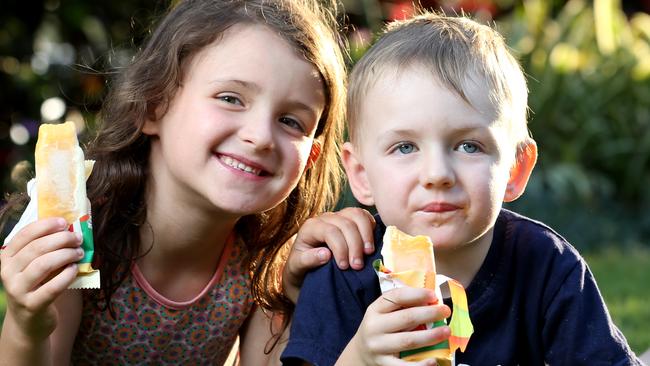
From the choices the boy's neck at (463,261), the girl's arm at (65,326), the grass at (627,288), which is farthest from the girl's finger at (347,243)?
the grass at (627,288)

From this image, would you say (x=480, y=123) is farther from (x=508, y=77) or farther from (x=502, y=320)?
(x=502, y=320)

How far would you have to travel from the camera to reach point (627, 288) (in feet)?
19.0

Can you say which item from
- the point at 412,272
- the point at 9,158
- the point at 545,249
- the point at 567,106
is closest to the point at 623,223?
the point at 567,106

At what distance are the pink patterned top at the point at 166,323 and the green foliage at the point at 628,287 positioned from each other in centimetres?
178

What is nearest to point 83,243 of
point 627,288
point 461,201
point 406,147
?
point 406,147

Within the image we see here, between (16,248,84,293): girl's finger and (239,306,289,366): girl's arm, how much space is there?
110cm

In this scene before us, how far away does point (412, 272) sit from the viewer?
2549 millimetres

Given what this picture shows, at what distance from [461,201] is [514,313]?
424mm

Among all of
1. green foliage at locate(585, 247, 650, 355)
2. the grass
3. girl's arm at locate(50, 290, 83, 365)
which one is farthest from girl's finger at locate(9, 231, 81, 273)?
green foliage at locate(585, 247, 650, 355)

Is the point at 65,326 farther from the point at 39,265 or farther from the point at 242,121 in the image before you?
the point at 242,121

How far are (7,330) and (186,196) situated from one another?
0.74 metres

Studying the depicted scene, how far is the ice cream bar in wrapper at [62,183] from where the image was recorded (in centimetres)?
286

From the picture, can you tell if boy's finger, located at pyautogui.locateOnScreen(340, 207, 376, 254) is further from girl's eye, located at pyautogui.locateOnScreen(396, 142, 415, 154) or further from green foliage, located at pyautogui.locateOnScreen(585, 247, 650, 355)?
green foliage, located at pyautogui.locateOnScreen(585, 247, 650, 355)

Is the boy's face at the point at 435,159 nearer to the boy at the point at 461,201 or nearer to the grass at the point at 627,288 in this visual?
the boy at the point at 461,201
